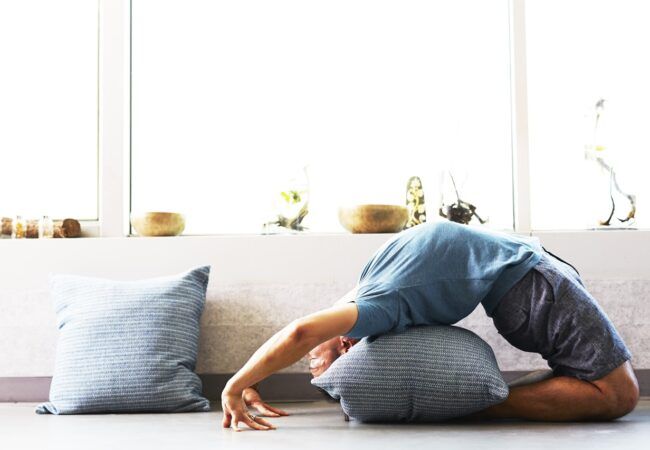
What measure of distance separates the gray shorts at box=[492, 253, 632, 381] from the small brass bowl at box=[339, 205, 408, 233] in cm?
101

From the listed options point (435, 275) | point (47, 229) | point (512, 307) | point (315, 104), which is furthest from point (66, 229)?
point (512, 307)

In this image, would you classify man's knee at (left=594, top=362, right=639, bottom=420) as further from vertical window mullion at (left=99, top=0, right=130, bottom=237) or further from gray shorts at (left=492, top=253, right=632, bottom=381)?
vertical window mullion at (left=99, top=0, right=130, bottom=237)

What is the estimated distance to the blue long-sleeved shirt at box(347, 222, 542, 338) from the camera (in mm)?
2506

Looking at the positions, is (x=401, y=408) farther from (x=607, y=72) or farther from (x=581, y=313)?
(x=607, y=72)

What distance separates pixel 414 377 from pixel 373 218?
1149 millimetres

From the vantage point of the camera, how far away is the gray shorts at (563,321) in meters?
2.57

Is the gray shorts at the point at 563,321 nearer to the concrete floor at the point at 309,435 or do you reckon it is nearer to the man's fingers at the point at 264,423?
the concrete floor at the point at 309,435

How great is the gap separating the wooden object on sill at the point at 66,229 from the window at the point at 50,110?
270 millimetres

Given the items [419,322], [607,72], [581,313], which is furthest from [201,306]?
[607,72]

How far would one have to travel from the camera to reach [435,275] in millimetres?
2533

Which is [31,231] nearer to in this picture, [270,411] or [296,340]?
[270,411]

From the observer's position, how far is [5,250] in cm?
355

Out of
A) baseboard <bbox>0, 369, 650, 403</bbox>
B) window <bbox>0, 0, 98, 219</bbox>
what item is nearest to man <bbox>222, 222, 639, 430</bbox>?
baseboard <bbox>0, 369, 650, 403</bbox>

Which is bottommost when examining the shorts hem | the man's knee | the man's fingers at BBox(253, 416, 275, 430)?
the man's fingers at BBox(253, 416, 275, 430)
